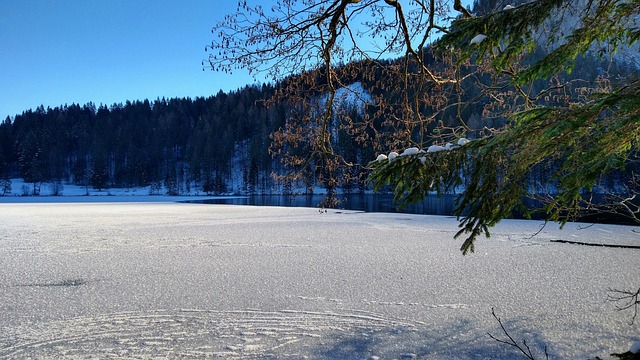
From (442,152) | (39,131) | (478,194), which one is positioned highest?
(39,131)

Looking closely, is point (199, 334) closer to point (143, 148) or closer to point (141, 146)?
point (143, 148)

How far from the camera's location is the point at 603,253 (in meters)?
6.65

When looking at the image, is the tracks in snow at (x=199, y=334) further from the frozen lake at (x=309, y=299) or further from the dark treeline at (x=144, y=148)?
the dark treeline at (x=144, y=148)

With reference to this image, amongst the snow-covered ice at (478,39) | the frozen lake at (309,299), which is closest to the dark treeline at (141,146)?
the frozen lake at (309,299)

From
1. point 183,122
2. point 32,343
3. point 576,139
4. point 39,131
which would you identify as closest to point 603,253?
point 576,139

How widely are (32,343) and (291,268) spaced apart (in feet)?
10.8

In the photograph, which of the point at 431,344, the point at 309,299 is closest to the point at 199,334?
the point at 309,299

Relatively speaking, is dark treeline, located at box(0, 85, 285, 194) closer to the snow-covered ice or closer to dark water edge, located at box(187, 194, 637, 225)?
dark water edge, located at box(187, 194, 637, 225)

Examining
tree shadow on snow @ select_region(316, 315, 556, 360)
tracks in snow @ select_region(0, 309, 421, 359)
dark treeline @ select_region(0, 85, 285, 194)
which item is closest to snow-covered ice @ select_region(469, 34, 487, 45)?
tree shadow on snow @ select_region(316, 315, 556, 360)

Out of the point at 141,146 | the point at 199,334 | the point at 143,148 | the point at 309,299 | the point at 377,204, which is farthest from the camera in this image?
the point at 141,146

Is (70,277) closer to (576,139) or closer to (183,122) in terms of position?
(576,139)

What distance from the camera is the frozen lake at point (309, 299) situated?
9.71ft

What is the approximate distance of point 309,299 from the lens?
163 inches

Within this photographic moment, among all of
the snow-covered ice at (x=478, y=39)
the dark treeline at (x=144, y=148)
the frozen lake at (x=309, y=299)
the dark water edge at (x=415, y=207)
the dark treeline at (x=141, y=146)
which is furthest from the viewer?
the dark treeline at (x=141, y=146)
